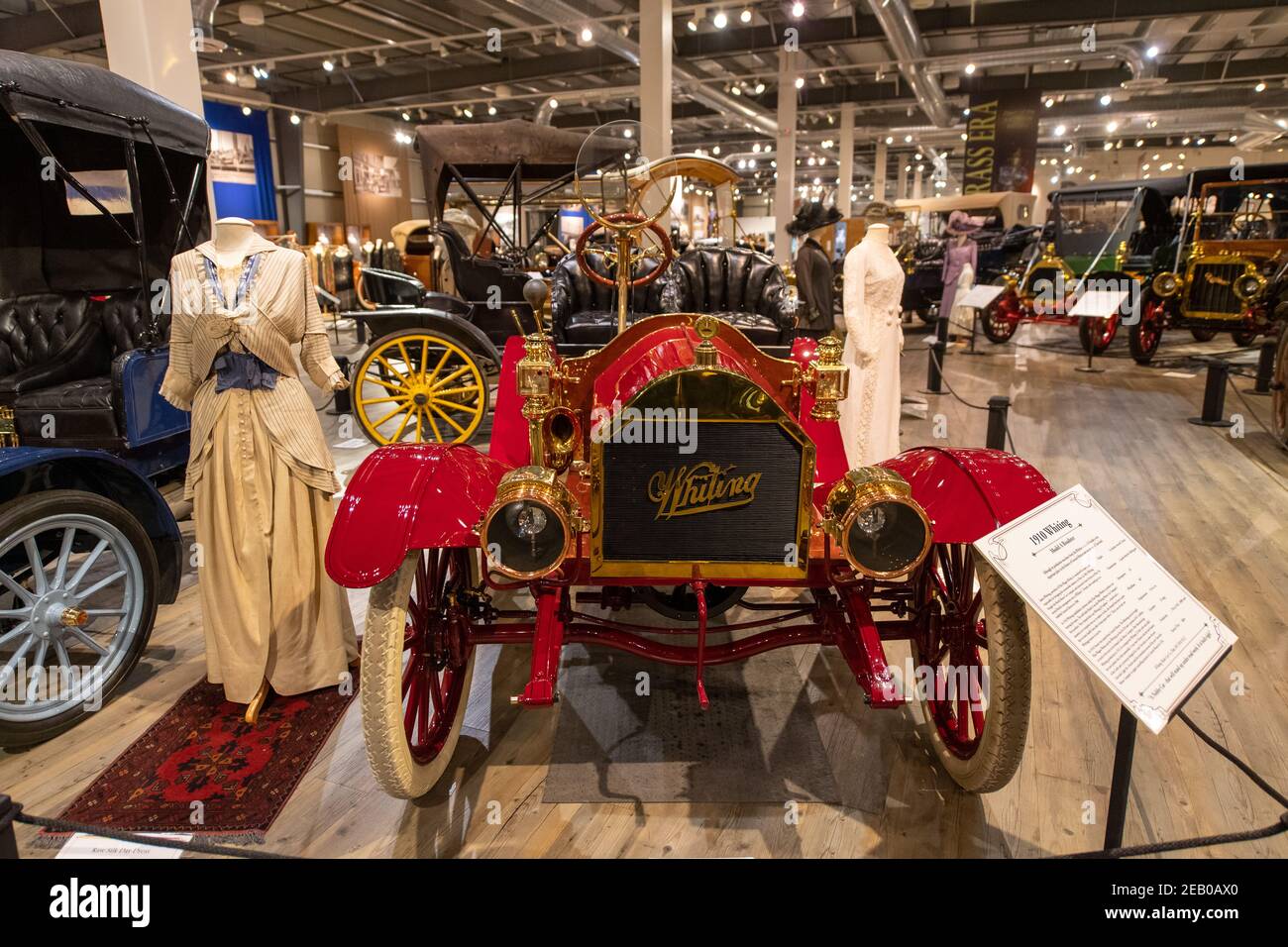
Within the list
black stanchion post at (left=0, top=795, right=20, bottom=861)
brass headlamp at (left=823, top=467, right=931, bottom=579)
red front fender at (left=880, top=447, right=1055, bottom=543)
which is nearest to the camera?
black stanchion post at (left=0, top=795, right=20, bottom=861)

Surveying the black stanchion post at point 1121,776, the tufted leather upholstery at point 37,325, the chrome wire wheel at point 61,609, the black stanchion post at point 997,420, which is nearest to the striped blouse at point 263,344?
the chrome wire wheel at point 61,609

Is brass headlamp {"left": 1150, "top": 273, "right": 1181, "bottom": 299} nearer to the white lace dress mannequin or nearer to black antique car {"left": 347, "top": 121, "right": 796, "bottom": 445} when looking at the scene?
black antique car {"left": 347, "top": 121, "right": 796, "bottom": 445}

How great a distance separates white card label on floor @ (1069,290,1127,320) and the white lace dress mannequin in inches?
155

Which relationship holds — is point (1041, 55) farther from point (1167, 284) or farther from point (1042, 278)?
point (1167, 284)

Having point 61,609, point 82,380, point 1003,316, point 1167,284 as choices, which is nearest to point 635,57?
point 1003,316

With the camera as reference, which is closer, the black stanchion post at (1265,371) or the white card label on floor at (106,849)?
the white card label on floor at (106,849)

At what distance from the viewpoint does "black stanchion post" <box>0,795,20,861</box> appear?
109 centimetres

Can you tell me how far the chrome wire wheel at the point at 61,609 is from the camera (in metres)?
2.06

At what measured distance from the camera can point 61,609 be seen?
218 centimetres

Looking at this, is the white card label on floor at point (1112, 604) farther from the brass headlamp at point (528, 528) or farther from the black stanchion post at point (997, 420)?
the black stanchion post at point (997, 420)

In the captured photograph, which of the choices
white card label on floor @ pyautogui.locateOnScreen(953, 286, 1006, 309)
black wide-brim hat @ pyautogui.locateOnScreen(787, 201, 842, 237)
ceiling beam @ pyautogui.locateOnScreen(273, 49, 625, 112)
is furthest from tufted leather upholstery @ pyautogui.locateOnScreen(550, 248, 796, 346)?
ceiling beam @ pyautogui.locateOnScreen(273, 49, 625, 112)

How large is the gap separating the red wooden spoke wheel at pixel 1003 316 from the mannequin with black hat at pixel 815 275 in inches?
159

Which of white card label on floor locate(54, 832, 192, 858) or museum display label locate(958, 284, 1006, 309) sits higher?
museum display label locate(958, 284, 1006, 309)

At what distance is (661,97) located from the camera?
24.9ft
